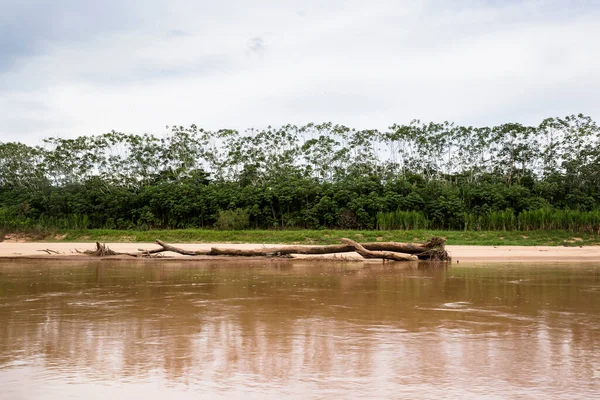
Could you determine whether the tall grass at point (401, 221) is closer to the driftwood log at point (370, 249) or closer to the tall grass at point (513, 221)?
the tall grass at point (513, 221)

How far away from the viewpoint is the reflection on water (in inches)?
221

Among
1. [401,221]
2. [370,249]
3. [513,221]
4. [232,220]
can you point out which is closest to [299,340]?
[370,249]

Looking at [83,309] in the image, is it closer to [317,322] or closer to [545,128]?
[317,322]

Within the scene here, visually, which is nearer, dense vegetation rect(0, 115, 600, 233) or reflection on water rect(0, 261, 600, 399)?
reflection on water rect(0, 261, 600, 399)

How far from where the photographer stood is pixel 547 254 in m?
26.3

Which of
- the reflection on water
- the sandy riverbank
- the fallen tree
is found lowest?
the reflection on water

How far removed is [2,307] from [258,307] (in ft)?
16.4

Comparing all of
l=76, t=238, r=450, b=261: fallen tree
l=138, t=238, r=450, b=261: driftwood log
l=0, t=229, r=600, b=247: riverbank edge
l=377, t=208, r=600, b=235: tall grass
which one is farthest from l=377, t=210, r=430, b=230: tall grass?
l=138, t=238, r=450, b=261: driftwood log

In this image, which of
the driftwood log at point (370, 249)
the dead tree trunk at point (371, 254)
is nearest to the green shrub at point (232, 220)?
the driftwood log at point (370, 249)

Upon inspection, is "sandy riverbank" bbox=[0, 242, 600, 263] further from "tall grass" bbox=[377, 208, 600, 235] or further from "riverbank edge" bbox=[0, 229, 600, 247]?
"tall grass" bbox=[377, 208, 600, 235]

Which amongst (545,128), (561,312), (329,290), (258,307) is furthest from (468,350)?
(545,128)

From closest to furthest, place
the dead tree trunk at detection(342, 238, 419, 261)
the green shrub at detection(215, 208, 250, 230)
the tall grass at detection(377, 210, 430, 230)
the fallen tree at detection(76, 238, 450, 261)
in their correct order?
the dead tree trunk at detection(342, 238, 419, 261) < the fallen tree at detection(76, 238, 450, 261) < the tall grass at detection(377, 210, 430, 230) < the green shrub at detection(215, 208, 250, 230)

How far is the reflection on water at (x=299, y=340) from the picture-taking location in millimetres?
5613

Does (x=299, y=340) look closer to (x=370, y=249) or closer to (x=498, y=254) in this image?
(x=370, y=249)
